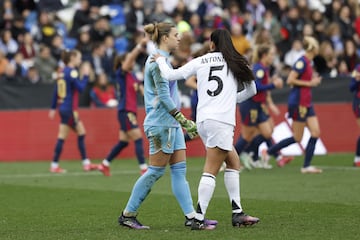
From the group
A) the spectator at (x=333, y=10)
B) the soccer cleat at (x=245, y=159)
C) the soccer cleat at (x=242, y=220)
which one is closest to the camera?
the soccer cleat at (x=242, y=220)

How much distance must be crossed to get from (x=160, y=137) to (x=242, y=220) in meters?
1.24

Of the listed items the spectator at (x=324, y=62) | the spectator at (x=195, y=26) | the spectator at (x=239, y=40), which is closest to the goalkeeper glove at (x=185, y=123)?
the spectator at (x=324, y=62)

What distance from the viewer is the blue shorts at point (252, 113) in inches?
703

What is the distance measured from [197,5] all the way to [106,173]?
1188 cm

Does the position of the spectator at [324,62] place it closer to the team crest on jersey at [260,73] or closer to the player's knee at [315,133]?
the team crest on jersey at [260,73]

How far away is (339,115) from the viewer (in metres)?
22.7

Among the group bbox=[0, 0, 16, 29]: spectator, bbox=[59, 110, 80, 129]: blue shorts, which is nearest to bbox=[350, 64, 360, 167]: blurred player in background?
bbox=[59, 110, 80, 129]: blue shorts

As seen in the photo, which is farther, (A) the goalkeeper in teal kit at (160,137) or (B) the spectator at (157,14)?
(B) the spectator at (157,14)

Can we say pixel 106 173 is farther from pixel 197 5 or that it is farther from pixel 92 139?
pixel 197 5

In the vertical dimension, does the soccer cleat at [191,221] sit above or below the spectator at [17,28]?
below

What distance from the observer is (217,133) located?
9734mm

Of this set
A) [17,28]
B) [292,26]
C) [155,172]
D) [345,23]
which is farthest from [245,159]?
[345,23]

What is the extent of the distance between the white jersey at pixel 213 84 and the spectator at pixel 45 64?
48.2ft

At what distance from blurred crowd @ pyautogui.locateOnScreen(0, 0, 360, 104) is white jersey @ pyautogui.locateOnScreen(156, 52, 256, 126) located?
13.4 metres
